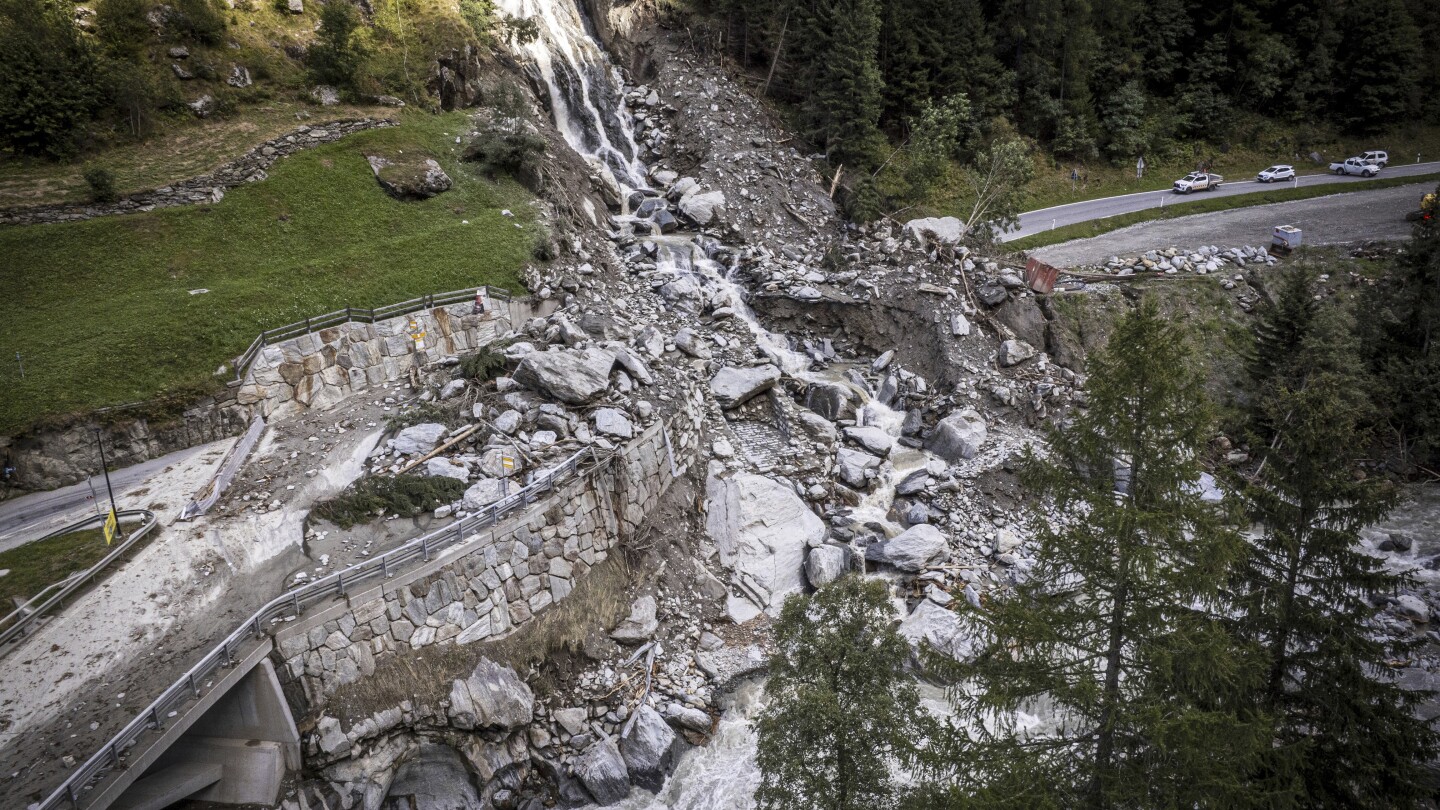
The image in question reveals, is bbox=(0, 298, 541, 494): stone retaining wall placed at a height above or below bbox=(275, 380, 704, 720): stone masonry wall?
above

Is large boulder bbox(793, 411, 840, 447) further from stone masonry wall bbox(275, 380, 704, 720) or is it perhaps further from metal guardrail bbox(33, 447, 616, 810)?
metal guardrail bbox(33, 447, 616, 810)

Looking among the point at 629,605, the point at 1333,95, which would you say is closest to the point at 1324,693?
the point at 629,605

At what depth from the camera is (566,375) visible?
24.4 metres

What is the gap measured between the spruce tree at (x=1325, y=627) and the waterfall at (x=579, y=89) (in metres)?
35.4

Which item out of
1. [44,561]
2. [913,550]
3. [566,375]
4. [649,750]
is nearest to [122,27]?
[44,561]

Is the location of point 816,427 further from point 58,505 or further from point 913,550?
point 58,505

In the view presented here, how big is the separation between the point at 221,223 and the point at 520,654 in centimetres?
2200

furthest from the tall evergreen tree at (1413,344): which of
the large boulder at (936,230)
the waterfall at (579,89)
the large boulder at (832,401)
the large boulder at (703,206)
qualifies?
the waterfall at (579,89)

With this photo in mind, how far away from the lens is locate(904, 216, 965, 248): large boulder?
3722cm

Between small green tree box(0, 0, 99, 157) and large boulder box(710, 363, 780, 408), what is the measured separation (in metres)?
27.3

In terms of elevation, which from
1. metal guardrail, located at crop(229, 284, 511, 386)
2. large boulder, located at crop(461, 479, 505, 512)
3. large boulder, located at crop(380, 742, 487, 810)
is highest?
metal guardrail, located at crop(229, 284, 511, 386)

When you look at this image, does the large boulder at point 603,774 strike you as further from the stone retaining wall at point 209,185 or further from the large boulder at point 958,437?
the stone retaining wall at point 209,185

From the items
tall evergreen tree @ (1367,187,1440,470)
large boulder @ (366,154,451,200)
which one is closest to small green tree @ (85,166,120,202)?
large boulder @ (366,154,451,200)

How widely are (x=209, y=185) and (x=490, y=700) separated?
25.0 meters
